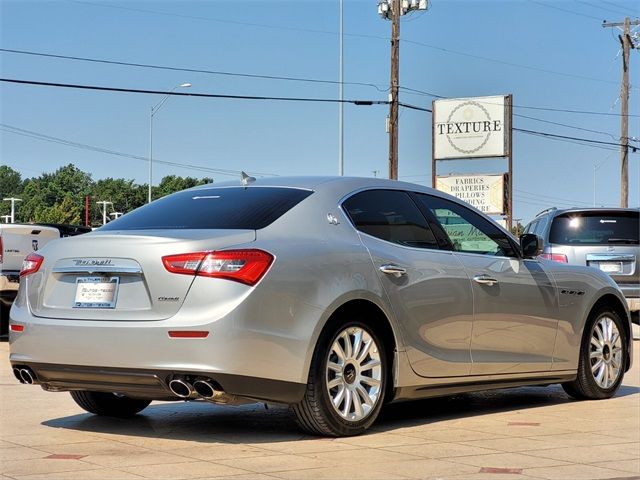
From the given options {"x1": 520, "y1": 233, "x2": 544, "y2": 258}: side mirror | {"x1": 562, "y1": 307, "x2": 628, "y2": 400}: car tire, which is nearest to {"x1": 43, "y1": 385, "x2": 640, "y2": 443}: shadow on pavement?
{"x1": 562, "y1": 307, "x2": 628, "y2": 400}: car tire

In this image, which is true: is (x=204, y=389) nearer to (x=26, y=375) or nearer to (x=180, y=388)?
(x=180, y=388)

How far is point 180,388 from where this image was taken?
6.11m

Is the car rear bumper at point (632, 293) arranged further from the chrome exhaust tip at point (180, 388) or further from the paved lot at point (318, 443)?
the chrome exhaust tip at point (180, 388)

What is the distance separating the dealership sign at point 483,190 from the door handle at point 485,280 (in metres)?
24.8

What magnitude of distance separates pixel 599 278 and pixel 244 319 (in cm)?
404

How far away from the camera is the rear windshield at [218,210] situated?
661 centimetres

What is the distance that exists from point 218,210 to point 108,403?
65.6 inches

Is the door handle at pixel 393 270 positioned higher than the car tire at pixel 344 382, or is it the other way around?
the door handle at pixel 393 270

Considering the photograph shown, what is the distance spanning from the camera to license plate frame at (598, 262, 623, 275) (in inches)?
570

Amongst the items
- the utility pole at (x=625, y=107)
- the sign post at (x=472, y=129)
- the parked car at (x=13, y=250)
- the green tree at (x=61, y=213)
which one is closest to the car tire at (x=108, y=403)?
the parked car at (x=13, y=250)

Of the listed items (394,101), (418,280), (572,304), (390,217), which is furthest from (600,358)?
(394,101)

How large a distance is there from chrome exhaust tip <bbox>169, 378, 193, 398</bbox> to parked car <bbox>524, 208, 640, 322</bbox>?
8879 millimetres

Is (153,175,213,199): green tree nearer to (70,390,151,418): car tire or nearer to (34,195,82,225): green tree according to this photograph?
(34,195,82,225): green tree

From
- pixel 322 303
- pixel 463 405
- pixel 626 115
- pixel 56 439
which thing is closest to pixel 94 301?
pixel 56 439
